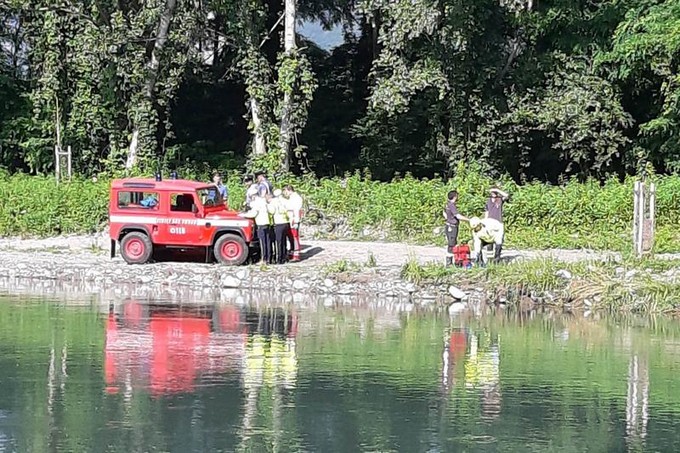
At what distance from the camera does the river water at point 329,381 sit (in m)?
11.8

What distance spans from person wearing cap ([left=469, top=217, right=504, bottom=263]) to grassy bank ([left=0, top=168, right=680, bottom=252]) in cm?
436

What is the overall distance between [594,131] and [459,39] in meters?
6.00

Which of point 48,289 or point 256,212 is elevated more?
point 256,212

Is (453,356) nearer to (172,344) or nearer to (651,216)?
(172,344)

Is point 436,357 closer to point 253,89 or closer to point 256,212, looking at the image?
point 256,212

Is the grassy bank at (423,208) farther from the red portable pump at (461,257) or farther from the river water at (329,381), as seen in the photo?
the river water at (329,381)

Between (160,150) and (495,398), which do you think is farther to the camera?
(160,150)

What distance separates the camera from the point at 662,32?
3791 cm

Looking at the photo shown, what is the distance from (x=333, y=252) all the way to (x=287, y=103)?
12.0m

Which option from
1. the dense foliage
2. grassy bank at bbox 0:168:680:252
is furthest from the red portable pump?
the dense foliage

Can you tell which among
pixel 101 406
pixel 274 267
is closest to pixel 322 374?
pixel 101 406

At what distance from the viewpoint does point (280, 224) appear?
1057 inches

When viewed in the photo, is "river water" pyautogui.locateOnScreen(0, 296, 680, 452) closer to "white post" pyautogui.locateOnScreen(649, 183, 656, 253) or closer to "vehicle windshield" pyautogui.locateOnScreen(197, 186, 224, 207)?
"white post" pyautogui.locateOnScreen(649, 183, 656, 253)

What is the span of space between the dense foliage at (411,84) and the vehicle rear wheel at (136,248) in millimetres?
12129
